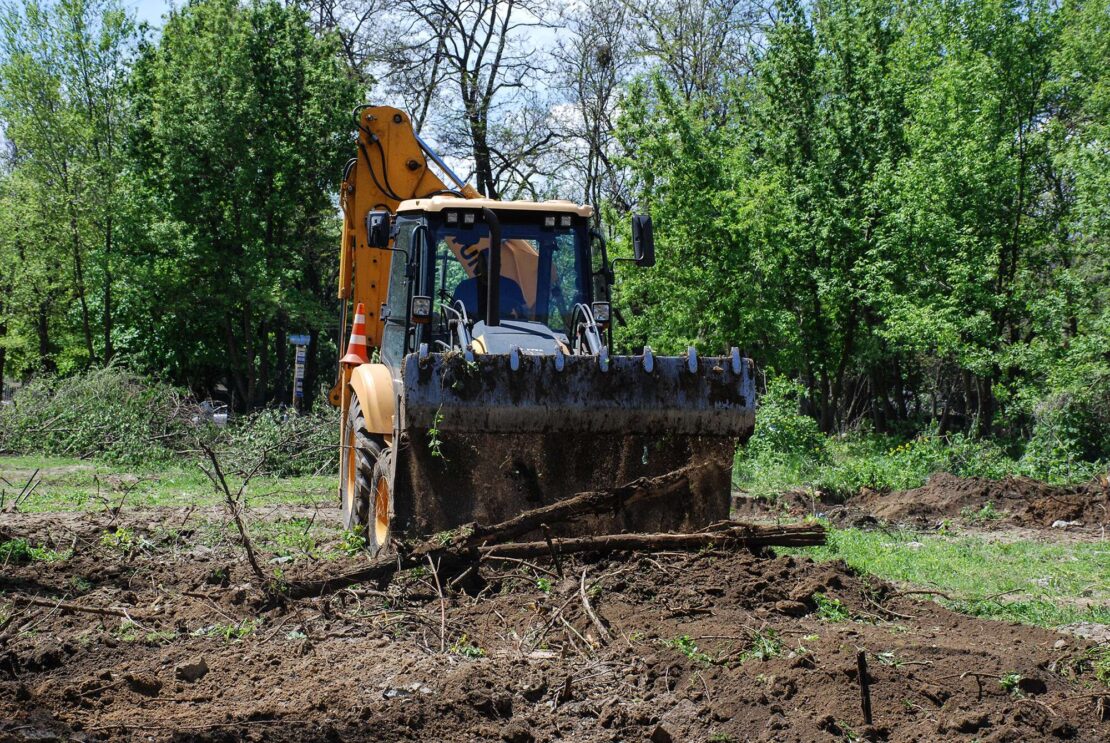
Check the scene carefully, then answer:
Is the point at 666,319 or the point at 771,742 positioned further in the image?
the point at 666,319

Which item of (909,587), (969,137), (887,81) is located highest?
(887,81)

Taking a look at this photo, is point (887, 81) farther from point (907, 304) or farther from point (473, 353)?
point (473, 353)

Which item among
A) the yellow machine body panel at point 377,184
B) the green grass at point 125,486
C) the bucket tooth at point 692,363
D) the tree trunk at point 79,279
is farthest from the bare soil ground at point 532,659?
the tree trunk at point 79,279

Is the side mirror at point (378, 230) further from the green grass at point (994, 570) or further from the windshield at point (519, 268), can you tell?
the green grass at point (994, 570)

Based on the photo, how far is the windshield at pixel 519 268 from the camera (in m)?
8.75

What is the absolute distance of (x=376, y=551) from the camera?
8.10 metres

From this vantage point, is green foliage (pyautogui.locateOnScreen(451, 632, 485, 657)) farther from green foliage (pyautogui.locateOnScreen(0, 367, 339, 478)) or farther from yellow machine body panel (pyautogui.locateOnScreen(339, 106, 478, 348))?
green foliage (pyautogui.locateOnScreen(0, 367, 339, 478))

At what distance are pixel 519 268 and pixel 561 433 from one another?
1.82 meters

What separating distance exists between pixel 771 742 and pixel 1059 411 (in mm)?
14410

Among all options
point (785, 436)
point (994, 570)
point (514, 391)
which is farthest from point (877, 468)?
point (514, 391)

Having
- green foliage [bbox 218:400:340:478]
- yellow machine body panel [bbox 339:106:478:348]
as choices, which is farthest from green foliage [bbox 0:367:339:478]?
yellow machine body panel [bbox 339:106:478:348]

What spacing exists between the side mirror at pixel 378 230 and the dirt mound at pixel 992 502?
7.46 meters

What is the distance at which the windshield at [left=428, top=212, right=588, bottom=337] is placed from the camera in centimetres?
875

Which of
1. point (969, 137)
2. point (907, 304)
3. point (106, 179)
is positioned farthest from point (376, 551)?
point (106, 179)
